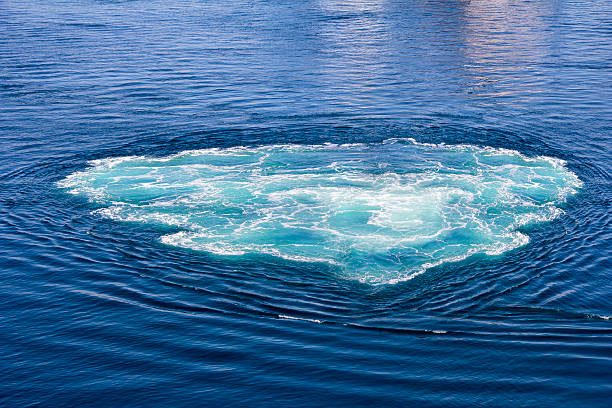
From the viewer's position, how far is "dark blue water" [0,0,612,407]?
2022 cm

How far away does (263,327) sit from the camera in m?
23.0

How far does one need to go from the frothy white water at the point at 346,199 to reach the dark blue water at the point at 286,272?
3.38ft

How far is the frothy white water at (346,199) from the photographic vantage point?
2938 centimetres

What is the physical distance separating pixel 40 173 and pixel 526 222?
25790mm

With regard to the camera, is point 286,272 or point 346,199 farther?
point 346,199

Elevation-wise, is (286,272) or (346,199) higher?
(346,199)

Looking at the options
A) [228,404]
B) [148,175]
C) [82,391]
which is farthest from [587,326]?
[148,175]

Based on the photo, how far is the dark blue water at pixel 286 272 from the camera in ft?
66.3

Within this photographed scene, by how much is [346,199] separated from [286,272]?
8484 mm

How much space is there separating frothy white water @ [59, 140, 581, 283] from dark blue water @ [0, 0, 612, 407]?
3.38ft

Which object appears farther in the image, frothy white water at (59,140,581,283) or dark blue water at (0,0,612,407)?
frothy white water at (59,140,581,283)

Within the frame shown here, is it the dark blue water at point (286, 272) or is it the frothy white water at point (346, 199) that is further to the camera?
the frothy white water at point (346, 199)

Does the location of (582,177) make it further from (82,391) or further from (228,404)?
(82,391)

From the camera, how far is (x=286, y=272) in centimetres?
2700
